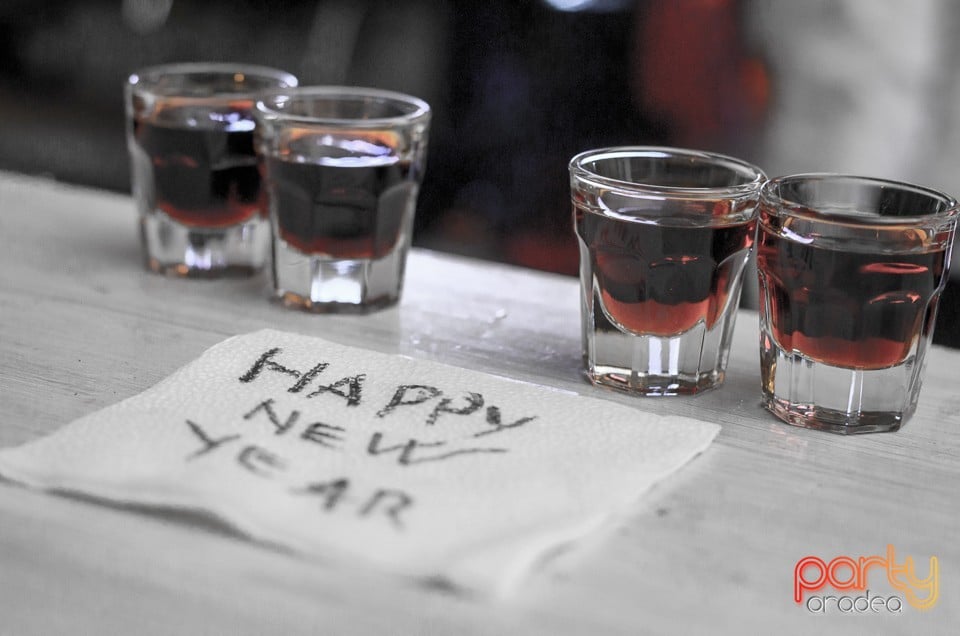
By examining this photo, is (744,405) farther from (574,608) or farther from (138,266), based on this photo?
(138,266)

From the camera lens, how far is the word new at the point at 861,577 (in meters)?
0.40

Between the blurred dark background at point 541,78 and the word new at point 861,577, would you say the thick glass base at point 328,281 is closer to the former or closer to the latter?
the word new at point 861,577

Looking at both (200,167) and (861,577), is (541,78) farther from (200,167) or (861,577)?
(861,577)

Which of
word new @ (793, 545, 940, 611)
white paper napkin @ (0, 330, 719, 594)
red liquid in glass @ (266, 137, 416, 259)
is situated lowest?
word new @ (793, 545, 940, 611)

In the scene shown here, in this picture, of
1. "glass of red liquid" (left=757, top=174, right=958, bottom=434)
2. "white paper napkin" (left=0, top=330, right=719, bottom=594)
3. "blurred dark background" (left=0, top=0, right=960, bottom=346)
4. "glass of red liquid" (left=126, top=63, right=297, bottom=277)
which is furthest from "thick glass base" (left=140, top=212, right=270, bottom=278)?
"blurred dark background" (left=0, top=0, right=960, bottom=346)

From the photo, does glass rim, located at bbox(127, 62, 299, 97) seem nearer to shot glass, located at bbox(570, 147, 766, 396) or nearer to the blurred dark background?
shot glass, located at bbox(570, 147, 766, 396)

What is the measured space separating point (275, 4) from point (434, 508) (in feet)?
4.01

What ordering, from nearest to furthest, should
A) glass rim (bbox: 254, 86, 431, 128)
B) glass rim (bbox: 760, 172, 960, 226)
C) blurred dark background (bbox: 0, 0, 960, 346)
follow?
glass rim (bbox: 760, 172, 960, 226), glass rim (bbox: 254, 86, 431, 128), blurred dark background (bbox: 0, 0, 960, 346)

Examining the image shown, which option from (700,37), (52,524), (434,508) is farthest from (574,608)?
(700,37)

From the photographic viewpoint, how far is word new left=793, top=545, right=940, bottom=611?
0.40m

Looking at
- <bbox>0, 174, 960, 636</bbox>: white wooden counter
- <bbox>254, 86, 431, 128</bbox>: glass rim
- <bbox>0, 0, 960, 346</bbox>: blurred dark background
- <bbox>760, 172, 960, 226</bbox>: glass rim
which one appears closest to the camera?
<bbox>0, 174, 960, 636</bbox>: white wooden counter

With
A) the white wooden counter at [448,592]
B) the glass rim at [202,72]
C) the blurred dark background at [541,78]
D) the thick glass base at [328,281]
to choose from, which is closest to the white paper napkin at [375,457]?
the white wooden counter at [448,592]

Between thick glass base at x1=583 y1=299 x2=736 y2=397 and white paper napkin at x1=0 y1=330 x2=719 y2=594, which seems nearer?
white paper napkin at x1=0 y1=330 x2=719 y2=594

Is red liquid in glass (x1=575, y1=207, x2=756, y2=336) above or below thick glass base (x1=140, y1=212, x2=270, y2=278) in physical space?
above
